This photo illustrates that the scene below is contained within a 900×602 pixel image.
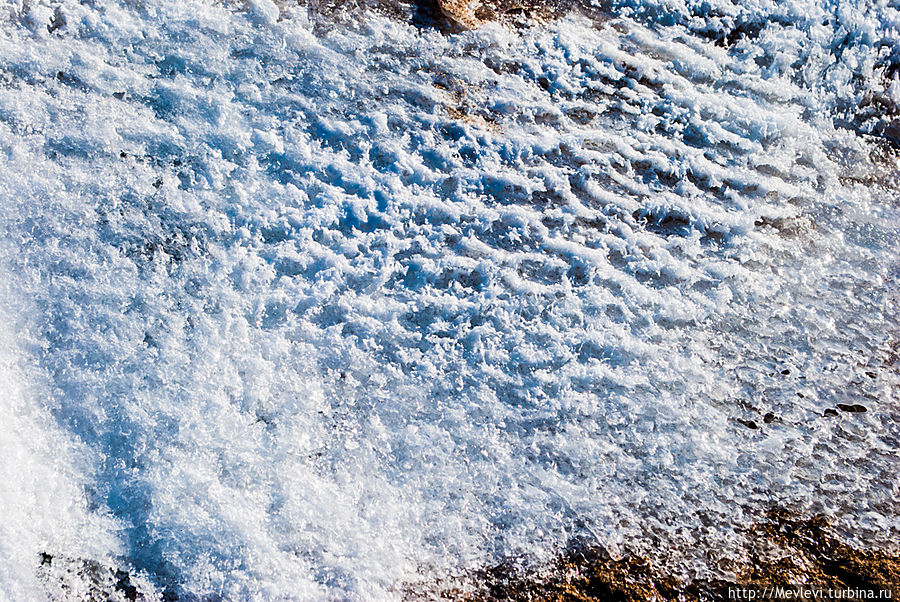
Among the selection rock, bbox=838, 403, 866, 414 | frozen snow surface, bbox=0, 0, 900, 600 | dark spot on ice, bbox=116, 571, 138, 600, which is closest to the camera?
dark spot on ice, bbox=116, 571, 138, 600

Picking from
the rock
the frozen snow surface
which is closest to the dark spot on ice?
the frozen snow surface

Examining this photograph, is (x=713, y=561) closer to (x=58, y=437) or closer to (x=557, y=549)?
(x=557, y=549)

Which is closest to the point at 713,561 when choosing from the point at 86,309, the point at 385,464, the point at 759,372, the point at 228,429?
the point at 759,372

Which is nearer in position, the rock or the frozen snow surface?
the frozen snow surface

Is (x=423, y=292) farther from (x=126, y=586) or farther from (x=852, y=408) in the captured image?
(x=852, y=408)

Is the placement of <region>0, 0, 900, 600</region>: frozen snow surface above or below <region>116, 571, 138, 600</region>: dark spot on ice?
above

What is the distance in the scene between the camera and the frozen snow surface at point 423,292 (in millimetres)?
1694

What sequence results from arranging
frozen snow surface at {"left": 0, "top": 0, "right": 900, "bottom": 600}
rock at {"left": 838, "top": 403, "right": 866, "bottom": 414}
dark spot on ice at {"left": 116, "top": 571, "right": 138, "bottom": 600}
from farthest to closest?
1. rock at {"left": 838, "top": 403, "right": 866, "bottom": 414}
2. frozen snow surface at {"left": 0, "top": 0, "right": 900, "bottom": 600}
3. dark spot on ice at {"left": 116, "top": 571, "right": 138, "bottom": 600}

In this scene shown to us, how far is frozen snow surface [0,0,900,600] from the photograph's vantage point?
1694mm

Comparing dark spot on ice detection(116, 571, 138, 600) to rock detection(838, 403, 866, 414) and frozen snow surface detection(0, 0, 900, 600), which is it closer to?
frozen snow surface detection(0, 0, 900, 600)

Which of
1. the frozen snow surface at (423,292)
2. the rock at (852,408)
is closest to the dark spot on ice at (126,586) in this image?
the frozen snow surface at (423,292)

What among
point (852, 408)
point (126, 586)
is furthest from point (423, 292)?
point (852, 408)

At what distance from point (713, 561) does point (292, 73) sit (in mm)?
2029

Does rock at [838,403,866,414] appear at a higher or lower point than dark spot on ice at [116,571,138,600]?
higher
